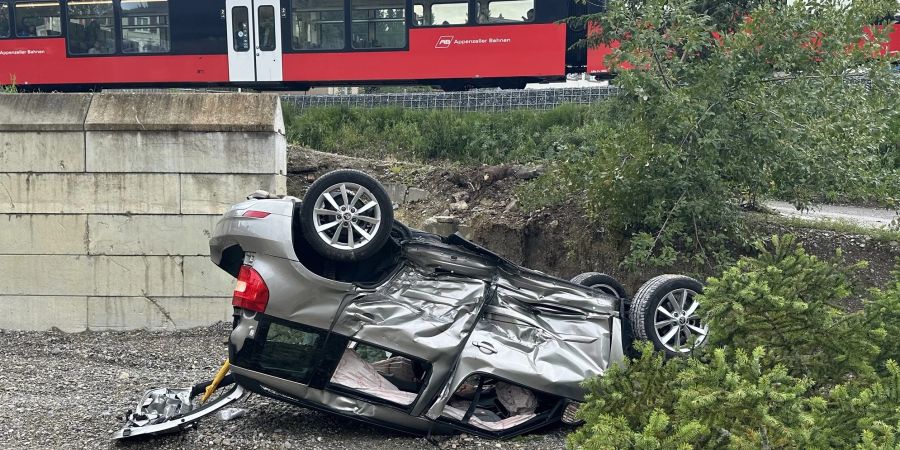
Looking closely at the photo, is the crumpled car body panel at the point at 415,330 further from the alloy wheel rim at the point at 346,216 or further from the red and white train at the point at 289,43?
the red and white train at the point at 289,43

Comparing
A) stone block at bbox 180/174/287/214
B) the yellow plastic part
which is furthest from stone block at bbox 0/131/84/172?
the yellow plastic part

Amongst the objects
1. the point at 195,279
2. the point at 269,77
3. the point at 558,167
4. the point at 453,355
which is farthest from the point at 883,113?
the point at 269,77

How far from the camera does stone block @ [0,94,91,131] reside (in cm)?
945

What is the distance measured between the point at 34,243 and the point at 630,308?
270 inches

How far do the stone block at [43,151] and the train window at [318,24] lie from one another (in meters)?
10.0

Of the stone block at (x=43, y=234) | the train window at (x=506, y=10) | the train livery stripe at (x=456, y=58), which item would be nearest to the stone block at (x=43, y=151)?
the stone block at (x=43, y=234)

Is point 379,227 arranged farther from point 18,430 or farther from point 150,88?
point 150,88

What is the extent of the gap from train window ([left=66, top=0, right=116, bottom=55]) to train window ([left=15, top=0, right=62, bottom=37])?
0.35 metres

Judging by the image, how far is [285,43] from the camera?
62.5 feet

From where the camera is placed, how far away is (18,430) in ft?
19.7

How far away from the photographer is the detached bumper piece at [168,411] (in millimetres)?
5539

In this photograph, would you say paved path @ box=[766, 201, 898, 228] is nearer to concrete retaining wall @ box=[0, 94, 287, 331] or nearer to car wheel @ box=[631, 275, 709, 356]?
car wheel @ box=[631, 275, 709, 356]

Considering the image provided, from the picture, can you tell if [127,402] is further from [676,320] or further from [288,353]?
[676,320]

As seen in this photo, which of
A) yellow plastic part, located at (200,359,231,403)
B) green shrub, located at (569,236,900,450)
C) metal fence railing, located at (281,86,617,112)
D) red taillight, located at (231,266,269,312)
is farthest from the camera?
metal fence railing, located at (281,86,617,112)
